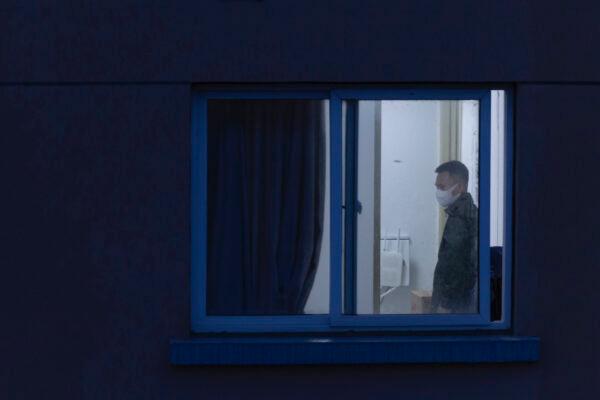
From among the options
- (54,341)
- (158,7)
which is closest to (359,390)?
(54,341)

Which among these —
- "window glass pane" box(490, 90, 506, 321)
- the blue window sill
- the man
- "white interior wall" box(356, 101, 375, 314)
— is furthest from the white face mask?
the blue window sill

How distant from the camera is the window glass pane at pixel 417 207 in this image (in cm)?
607

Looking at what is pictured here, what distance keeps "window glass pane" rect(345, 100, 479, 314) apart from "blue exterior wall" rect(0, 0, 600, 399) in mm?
275

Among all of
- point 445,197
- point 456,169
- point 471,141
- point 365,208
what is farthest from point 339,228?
point 471,141

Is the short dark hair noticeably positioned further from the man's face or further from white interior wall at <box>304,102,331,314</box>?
white interior wall at <box>304,102,331,314</box>

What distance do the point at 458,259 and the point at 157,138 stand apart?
5.90 ft

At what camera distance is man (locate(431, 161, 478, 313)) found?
6113 millimetres

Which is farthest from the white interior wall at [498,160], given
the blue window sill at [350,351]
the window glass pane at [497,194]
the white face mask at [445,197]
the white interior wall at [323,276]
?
Answer: the white interior wall at [323,276]

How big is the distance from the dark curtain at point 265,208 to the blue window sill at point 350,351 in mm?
304

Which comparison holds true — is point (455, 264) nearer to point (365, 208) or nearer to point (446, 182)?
point (446, 182)

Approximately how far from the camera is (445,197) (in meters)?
6.11

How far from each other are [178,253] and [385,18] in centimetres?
168

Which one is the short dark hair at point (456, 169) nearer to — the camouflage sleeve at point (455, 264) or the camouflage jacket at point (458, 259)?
the camouflage jacket at point (458, 259)

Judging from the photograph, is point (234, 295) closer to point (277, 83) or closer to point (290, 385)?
point (290, 385)
